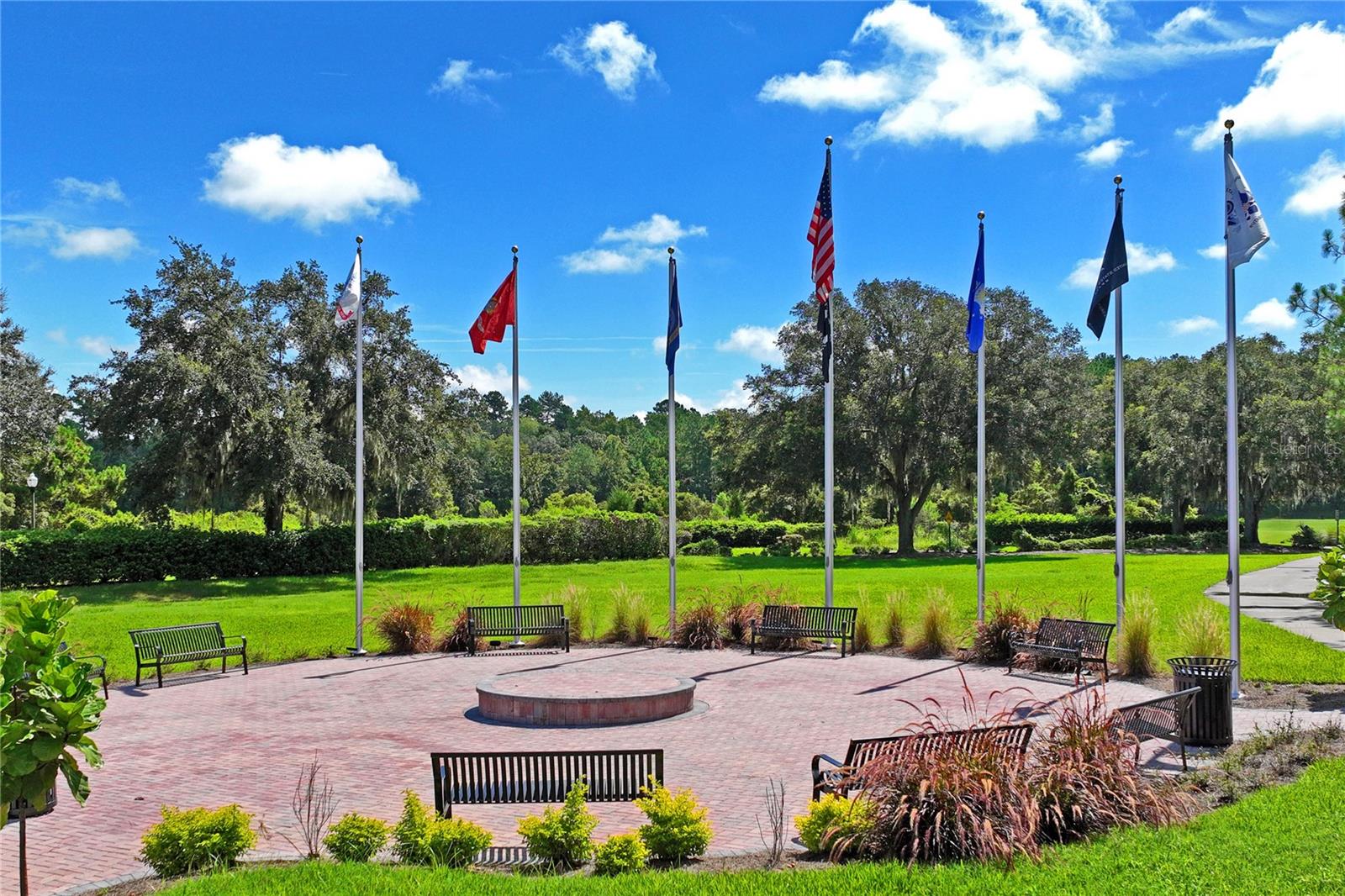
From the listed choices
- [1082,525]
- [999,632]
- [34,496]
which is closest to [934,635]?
[999,632]

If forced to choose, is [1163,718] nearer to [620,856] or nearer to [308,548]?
[620,856]

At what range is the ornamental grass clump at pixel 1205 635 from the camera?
13891mm

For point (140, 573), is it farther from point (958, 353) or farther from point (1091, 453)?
point (1091, 453)

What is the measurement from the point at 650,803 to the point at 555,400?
5673 inches

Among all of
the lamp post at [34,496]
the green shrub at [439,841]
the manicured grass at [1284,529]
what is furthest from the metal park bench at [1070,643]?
the manicured grass at [1284,529]

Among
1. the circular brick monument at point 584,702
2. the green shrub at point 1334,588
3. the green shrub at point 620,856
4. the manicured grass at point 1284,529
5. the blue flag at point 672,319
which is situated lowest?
the manicured grass at point 1284,529

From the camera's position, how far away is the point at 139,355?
3284cm

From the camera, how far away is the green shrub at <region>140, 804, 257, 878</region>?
6.76 meters

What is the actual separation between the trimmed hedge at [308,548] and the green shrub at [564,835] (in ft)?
74.0

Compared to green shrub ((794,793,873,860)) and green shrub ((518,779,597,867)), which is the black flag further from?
green shrub ((518,779,597,867))

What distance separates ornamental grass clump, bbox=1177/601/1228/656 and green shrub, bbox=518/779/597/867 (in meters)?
10.0

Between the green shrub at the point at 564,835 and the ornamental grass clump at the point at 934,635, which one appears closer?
the green shrub at the point at 564,835

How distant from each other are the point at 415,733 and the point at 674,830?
5.63m

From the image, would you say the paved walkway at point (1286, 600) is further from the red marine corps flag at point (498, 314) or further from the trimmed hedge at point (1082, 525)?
the trimmed hedge at point (1082, 525)
